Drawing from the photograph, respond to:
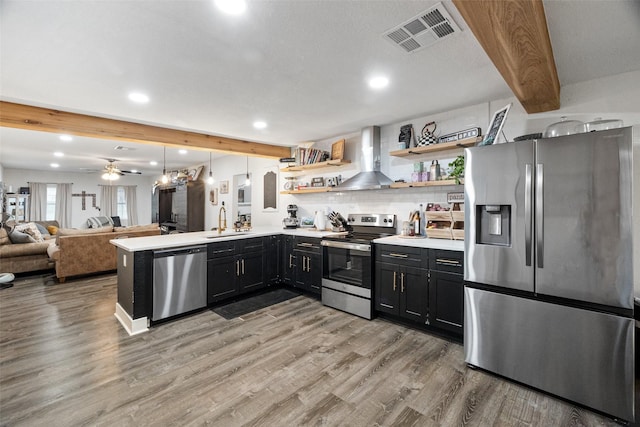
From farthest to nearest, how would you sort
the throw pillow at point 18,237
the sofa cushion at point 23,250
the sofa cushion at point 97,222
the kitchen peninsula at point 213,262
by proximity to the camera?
the sofa cushion at point 97,222, the throw pillow at point 18,237, the sofa cushion at point 23,250, the kitchen peninsula at point 213,262

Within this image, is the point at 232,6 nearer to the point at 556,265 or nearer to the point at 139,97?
the point at 139,97

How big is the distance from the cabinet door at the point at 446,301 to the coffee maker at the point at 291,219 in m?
2.59

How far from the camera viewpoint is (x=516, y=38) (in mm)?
1536

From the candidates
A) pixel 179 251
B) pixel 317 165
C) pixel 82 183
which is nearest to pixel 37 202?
pixel 82 183

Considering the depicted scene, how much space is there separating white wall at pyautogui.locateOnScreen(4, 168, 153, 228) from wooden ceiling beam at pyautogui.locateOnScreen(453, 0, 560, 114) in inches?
429

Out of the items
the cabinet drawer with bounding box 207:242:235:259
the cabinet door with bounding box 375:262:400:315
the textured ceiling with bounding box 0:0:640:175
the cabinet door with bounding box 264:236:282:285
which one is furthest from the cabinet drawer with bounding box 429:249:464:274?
the cabinet drawer with bounding box 207:242:235:259

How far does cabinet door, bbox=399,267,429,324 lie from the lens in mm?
2816

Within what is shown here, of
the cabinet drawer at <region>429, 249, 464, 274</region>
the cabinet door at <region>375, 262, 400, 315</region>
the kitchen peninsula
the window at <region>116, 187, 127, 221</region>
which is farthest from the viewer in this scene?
the window at <region>116, 187, 127, 221</region>

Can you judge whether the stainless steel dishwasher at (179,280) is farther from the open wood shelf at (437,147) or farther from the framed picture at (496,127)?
the framed picture at (496,127)

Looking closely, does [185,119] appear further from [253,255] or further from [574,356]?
[574,356]

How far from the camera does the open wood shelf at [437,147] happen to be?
3.01 meters

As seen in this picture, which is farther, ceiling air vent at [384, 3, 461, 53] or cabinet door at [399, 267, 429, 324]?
cabinet door at [399, 267, 429, 324]

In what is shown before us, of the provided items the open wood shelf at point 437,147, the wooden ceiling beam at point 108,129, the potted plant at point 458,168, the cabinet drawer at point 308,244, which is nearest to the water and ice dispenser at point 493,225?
the potted plant at point 458,168

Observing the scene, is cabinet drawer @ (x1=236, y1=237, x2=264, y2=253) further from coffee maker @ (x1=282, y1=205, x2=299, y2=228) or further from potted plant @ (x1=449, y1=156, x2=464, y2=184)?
potted plant @ (x1=449, y1=156, x2=464, y2=184)
